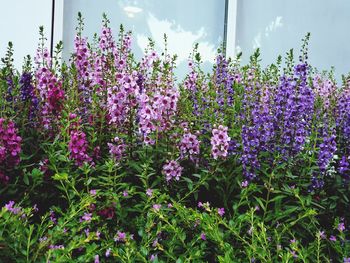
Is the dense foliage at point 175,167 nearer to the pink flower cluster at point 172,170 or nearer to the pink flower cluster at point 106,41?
the pink flower cluster at point 172,170

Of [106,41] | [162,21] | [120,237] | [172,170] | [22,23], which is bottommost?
[120,237]

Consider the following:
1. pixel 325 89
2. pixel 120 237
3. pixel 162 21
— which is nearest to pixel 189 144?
pixel 120 237

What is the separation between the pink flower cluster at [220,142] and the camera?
1764 millimetres

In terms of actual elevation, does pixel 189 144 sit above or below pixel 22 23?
below

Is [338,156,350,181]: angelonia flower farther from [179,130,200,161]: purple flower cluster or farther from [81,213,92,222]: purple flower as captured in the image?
[81,213,92,222]: purple flower

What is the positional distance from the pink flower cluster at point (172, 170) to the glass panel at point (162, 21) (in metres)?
3.98

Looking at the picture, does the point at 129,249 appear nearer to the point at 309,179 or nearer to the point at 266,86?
the point at 309,179

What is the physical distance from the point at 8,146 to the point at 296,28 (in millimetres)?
4485

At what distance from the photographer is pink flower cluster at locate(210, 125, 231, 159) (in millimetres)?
1764

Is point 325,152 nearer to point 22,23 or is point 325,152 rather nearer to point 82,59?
point 82,59

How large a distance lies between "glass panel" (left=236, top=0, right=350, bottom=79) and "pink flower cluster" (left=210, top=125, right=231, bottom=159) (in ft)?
11.4

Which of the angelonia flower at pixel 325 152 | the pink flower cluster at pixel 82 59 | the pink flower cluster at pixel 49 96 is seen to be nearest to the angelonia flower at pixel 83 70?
the pink flower cluster at pixel 82 59

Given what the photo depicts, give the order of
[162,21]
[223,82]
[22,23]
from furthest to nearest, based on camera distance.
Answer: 1. [162,21]
2. [22,23]
3. [223,82]

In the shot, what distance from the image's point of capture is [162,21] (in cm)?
589
